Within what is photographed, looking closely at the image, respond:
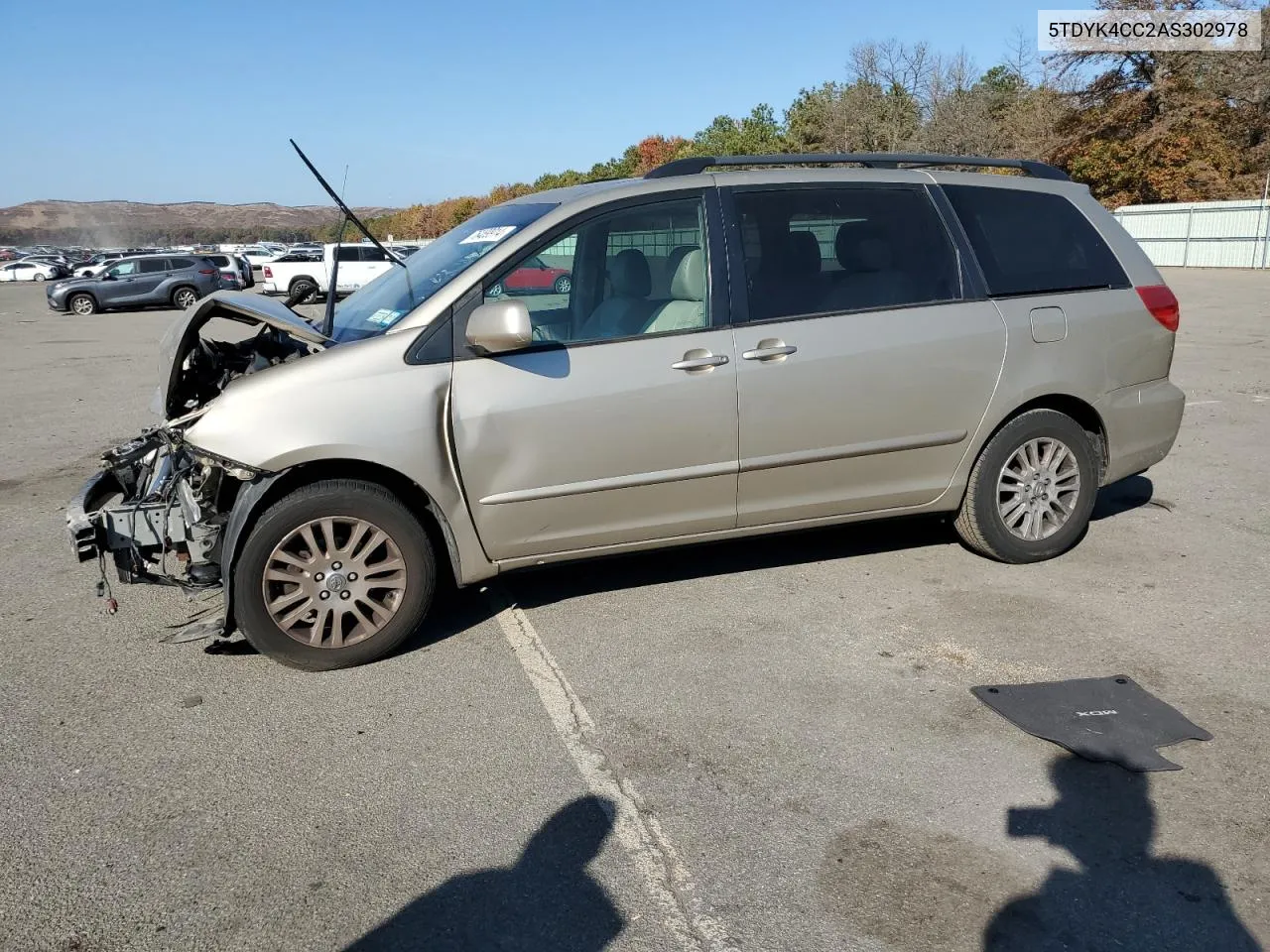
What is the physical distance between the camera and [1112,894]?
2.73 metres

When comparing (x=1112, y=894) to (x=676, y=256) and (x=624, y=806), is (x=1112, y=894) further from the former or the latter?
(x=676, y=256)

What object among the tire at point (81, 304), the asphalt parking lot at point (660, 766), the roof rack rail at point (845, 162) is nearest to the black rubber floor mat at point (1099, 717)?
the asphalt parking lot at point (660, 766)

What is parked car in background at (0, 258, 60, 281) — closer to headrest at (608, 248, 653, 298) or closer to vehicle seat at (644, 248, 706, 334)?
headrest at (608, 248, 653, 298)

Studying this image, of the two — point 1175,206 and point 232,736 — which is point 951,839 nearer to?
point 232,736

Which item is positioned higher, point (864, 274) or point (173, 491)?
point (864, 274)

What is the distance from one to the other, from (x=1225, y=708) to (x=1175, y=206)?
108 feet

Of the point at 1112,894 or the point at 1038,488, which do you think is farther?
the point at 1038,488

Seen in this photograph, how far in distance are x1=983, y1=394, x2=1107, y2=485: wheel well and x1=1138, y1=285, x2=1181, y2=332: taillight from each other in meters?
0.63

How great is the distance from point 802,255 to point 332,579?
8.07ft

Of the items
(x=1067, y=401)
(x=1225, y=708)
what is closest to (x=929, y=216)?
(x=1067, y=401)

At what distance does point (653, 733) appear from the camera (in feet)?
11.9

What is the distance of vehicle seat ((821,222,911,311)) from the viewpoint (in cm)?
470

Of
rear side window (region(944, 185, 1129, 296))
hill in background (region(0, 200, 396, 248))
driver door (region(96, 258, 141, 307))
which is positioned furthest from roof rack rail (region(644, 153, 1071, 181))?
hill in background (region(0, 200, 396, 248))

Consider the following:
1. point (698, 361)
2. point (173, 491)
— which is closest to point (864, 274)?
point (698, 361)
